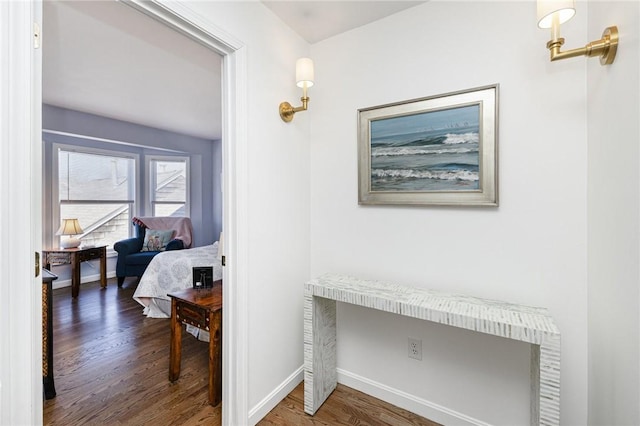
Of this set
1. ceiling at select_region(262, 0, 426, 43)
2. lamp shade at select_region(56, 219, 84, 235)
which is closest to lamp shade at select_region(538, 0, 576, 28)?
ceiling at select_region(262, 0, 426, 43)

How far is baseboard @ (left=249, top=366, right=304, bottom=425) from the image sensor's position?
1690 mm

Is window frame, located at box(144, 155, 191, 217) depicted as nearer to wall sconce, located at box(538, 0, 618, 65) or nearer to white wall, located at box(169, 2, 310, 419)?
white wall, located at box(169, 2, 310, 419)

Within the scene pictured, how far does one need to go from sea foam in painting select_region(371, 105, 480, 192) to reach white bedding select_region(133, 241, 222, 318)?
213cm

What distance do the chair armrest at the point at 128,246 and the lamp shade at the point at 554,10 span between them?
16.7ft

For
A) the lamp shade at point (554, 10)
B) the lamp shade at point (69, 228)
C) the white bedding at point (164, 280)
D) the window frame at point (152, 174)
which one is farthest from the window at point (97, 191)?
the lamp shade at point (554, 10)

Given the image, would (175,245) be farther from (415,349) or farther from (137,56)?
(415,349)

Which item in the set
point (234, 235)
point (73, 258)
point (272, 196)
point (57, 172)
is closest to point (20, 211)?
point (234, 235)

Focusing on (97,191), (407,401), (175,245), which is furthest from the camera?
(97,191)

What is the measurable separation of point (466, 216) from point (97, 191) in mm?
5346

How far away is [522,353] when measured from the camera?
1.49m

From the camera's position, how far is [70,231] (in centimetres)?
407

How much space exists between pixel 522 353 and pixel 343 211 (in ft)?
4.03

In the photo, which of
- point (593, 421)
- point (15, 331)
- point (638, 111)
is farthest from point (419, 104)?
point (15, 331)

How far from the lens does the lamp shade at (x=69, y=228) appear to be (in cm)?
405
